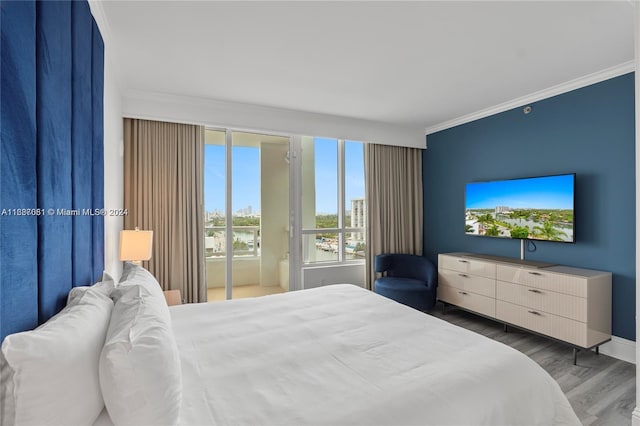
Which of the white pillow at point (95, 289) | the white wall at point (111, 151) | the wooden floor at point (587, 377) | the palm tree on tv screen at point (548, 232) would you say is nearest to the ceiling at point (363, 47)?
the white wall at point (111, 151)

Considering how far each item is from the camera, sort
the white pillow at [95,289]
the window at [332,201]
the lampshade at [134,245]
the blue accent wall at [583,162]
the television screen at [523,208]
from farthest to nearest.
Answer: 1. the window at [332,201]
2. the television screen at [523,208]
3. the blue accent wall at [583,162]
4. the lampshade at [134,245]
5. the white pillow at [95,289]

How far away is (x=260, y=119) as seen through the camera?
13.1 feet

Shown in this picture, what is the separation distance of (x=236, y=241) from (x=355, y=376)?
302cm

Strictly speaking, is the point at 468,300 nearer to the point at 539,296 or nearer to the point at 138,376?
the point at 539,296

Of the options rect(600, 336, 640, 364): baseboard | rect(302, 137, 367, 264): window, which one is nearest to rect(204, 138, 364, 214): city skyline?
rect(302, 137, 367, 264): window

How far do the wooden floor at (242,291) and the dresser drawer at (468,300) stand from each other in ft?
7.09

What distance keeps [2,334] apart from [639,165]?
3032 mm

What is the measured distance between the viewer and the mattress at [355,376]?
117 centimetres

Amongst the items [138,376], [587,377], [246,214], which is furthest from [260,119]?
[587,377]

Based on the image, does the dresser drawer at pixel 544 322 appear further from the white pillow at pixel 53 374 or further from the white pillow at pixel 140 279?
the white pillow at pixel 53 374

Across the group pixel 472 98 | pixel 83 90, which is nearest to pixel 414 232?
pixel 472 98

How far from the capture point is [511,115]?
3.82m

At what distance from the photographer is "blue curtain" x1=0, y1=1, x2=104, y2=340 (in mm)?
873

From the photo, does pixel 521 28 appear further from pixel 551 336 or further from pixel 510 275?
pixel 551 336
